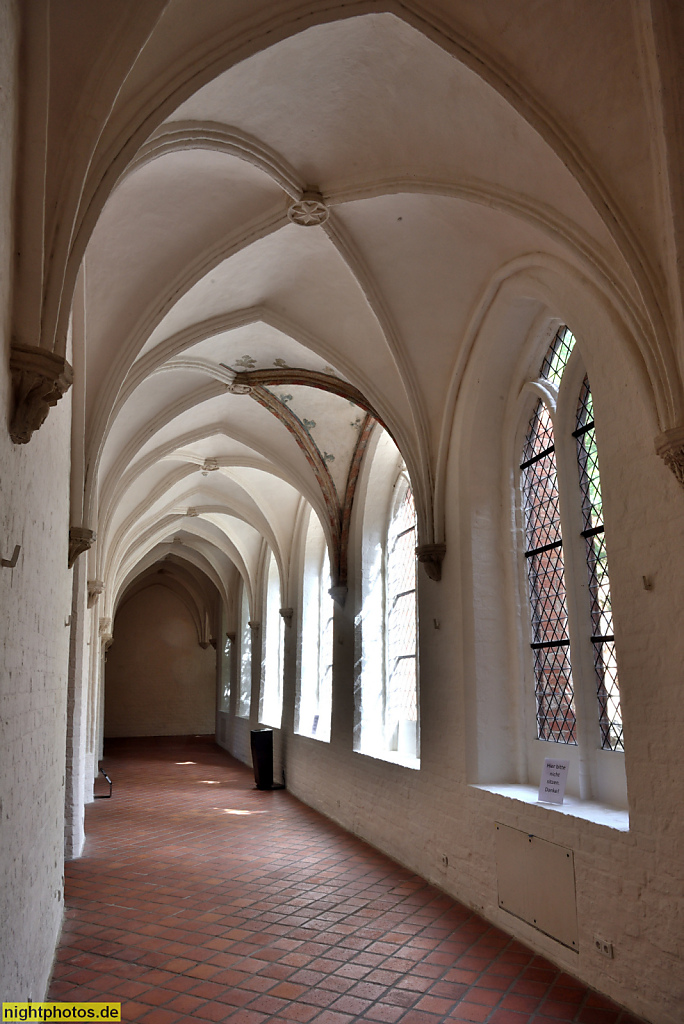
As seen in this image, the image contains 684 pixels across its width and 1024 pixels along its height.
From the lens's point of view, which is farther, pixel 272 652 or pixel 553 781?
pixel 272 652

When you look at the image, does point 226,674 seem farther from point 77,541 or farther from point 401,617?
point 77,541

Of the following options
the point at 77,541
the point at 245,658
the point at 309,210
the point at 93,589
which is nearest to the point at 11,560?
the point at 77,541

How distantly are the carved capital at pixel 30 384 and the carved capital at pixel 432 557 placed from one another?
454cm

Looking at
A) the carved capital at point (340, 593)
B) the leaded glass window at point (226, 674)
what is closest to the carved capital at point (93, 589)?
the carved capital at point (340, 593)

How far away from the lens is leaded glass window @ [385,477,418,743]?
8.63 m

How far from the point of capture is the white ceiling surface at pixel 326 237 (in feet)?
14.9

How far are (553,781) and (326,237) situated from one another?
15.2ft

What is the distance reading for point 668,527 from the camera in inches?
154

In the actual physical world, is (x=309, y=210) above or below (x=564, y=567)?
above

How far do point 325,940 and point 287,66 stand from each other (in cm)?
559

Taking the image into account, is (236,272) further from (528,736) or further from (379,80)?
(528,736)

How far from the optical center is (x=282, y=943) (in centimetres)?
500

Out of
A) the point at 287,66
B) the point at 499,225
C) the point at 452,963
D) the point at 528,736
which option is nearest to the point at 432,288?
the point at 499,225

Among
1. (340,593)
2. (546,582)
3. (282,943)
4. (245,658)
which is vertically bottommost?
(282,943)
